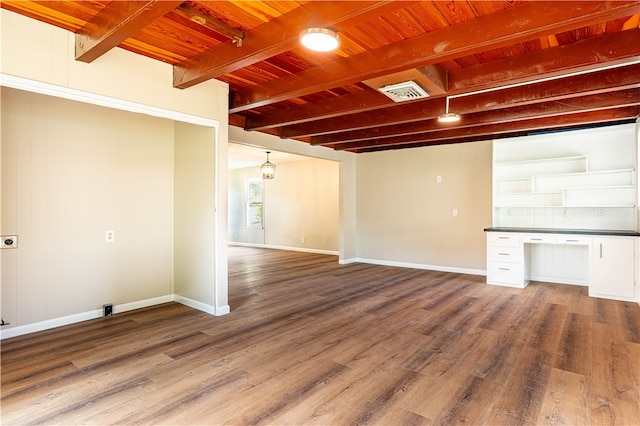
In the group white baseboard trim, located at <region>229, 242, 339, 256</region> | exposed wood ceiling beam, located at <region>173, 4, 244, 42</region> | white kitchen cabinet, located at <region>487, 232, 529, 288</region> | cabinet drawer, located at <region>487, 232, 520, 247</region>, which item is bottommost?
white baseboard trim, located at <region>229, 242, 339, 256</region>

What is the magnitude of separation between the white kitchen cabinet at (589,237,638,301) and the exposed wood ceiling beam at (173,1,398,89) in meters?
4.53

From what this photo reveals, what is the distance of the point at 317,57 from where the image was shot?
9.73 ft

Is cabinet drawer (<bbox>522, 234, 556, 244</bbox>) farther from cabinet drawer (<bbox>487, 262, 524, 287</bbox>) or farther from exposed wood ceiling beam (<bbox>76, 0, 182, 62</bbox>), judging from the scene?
exposed wood ceiling beam (<bbox>76, 0, 182, 62</bbox>)

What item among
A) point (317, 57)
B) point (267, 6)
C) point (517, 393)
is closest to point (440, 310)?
point (517, 393)

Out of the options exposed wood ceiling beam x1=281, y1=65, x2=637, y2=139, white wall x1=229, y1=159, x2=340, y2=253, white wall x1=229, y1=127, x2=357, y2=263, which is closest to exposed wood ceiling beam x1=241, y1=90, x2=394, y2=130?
exposed wood ceiling beam x1=281, y1=65, x2=637, y2=139

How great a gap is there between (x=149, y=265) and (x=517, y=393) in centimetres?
394

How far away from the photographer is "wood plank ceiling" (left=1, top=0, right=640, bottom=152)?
83.8 inches

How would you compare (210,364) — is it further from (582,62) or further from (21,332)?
(582,62)

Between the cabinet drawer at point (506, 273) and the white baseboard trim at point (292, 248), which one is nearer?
the cabinet drawer at point (506, 273)

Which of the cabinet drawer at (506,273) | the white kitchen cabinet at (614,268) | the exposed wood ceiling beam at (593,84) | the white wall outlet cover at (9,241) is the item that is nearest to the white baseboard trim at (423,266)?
the cabinet drawer at (506,273)

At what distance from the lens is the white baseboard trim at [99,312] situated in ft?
10.4

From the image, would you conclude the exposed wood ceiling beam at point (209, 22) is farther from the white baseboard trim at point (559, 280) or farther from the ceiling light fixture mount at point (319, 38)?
the white baseboard trim at point (559, 280)

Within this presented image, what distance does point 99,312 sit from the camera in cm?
371

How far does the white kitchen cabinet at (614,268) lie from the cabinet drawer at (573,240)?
0.27ft
